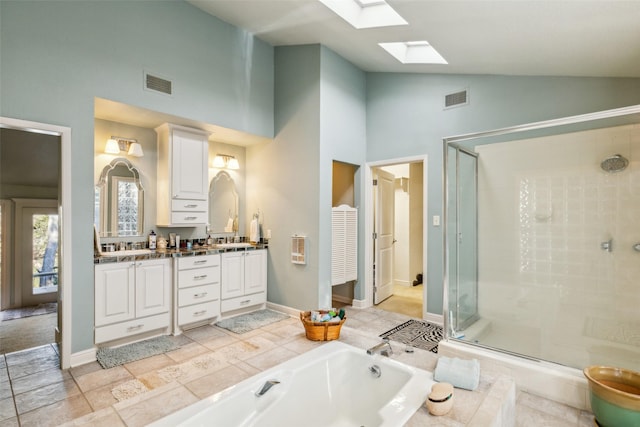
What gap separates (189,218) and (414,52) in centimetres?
333

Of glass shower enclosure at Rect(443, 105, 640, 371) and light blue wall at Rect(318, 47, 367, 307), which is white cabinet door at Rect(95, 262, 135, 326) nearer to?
light blue wall at Rect(318, 47, 367, 307)

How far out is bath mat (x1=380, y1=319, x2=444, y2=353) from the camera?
10.9ft

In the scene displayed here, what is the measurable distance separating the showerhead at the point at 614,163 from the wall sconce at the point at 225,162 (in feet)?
13.2

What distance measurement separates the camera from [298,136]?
166 inches

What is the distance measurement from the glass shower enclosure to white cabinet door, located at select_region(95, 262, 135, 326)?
297 centimetres

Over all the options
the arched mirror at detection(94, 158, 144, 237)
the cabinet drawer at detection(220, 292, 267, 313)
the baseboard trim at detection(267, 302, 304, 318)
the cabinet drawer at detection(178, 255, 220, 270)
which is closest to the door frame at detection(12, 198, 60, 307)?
the arched mirror at detection(94, 158, 144, 237)

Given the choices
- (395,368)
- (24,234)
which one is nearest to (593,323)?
(395,368)

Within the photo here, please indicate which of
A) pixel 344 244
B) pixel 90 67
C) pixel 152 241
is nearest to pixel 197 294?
pixel 152 241

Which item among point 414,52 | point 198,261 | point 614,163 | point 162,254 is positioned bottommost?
point 198,261

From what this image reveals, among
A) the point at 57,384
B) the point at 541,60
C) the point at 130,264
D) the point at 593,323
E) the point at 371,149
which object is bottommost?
the point at 57,384

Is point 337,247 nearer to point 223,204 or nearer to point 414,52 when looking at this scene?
point 223,204

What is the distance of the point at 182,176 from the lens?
12.7 ft

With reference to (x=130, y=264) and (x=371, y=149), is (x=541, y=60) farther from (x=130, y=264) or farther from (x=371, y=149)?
(x=130, y=264)

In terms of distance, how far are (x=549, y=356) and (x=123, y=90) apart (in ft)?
14.0
